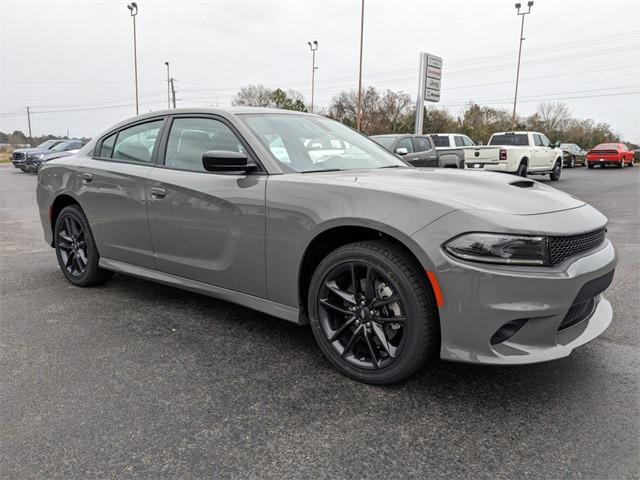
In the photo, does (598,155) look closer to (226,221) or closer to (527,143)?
(527,143)

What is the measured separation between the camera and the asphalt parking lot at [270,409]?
1.95 m

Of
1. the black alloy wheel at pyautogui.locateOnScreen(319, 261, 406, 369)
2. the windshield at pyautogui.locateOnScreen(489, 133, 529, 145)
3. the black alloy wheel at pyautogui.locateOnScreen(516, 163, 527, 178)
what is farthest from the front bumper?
the windshield at pyautogui.locateOnScreen(489, 133, 529, 145)

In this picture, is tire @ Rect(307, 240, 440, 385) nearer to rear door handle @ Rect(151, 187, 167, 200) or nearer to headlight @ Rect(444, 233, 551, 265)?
headlight @ Rect(444, 233, 551, 265)

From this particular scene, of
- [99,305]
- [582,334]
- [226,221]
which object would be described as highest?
[226,221]

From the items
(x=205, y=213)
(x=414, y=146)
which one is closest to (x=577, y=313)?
(x=205, y=213)

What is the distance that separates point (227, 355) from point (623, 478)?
6.82 feet

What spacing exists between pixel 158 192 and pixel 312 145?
1.16 m

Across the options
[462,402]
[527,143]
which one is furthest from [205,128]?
[527,143]

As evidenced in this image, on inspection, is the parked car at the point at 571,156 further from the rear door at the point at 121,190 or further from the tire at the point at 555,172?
the rear door at the point at 121,190

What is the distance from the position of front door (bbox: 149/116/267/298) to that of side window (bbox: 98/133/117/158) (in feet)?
2.84

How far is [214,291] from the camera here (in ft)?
10.8

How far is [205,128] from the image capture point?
345 centimetres

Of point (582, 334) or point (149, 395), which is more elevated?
point (582, 334)

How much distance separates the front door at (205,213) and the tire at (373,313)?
48 centimetres
